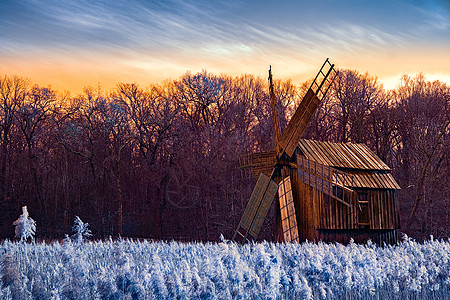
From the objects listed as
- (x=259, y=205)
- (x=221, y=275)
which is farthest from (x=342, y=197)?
(x=221, y=275)

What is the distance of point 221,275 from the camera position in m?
11.3

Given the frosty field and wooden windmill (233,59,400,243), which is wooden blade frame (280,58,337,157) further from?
the frosty field

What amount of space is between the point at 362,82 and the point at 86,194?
32386mm

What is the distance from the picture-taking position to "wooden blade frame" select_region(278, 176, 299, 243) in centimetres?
2602

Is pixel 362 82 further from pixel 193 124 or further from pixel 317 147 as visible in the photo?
pixel 317 147

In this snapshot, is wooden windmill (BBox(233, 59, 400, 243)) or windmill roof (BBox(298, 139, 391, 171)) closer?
wooden windmill (BBox(233, 59, 400, 243))

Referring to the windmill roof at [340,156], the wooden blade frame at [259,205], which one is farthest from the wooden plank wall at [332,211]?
the wooden blade frame at [259,205]

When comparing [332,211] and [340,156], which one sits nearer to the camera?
[332,211]

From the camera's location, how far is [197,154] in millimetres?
47000

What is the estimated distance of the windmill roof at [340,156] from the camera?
2631cm

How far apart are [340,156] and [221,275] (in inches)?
689

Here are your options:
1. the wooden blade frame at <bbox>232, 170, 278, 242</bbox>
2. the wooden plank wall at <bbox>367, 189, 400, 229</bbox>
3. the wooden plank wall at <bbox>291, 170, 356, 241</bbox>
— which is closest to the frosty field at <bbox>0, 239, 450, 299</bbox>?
the wooden plank wall at <bbox>291, 170, 356, 241</bbox>

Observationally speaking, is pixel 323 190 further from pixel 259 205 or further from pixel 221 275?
pixel 221 275

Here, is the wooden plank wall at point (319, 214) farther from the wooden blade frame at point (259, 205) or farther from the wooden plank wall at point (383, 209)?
the wooden blade frame at point (259, 205)
